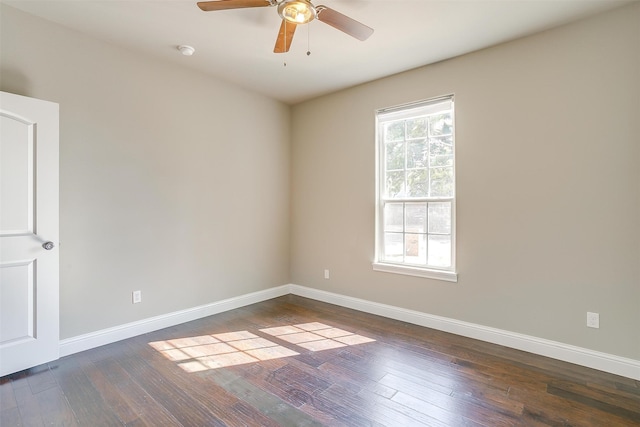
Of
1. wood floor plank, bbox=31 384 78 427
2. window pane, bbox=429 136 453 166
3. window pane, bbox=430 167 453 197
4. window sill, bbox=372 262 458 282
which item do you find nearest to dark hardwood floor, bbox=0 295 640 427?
wood floor plank, bbox=31 384 78 427

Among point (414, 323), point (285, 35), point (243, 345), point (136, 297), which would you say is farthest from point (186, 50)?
point (414, 323)

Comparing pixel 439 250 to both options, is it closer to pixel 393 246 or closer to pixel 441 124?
pixel 393 246

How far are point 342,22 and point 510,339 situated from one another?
297 cm

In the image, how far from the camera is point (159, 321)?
3148 millimetres

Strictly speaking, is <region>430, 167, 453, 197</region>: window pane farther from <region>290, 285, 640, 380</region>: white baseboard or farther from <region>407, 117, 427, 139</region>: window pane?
<region>290, 285, 640, 380</region>: white baseboard

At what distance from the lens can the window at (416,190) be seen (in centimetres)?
318

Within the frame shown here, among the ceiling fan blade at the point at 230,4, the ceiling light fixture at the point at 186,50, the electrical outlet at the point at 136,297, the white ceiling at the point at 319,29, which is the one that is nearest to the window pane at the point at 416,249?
the white ceiling at the point at 319,29

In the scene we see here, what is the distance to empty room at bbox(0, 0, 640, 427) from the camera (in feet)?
6.91

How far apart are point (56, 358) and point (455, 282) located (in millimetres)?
3547

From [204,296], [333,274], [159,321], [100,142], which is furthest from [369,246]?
[100,142]

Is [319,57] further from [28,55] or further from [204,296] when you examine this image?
[204,296]

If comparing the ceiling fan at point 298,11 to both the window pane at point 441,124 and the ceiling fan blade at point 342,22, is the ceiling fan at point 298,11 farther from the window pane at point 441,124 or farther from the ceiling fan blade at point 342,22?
the window pane at point 441,124

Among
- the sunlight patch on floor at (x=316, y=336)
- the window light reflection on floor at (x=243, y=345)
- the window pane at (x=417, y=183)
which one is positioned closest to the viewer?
the window light reflection on floor at (x=243, y=345)

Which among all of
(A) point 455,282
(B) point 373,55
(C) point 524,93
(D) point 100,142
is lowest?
(A) point 455,282
